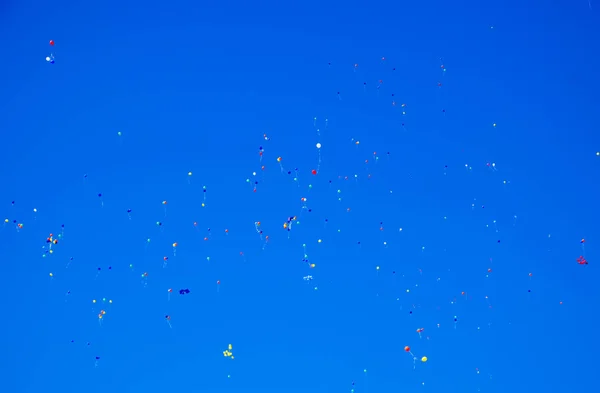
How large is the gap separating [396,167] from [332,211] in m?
0.36

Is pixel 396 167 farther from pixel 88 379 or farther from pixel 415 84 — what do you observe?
pixel 88 379

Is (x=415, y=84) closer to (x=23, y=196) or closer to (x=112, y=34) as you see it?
(x=112, y=34)

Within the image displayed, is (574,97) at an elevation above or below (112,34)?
below

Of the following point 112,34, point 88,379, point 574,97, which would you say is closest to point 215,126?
point 112,34

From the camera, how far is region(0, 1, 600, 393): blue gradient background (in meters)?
3.01

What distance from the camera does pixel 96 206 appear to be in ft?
10.1

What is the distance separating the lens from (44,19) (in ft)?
10.3

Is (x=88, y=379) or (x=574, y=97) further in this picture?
(x=574, y=97)

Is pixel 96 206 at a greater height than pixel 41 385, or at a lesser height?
greater

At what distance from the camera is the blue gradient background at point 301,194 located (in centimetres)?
301

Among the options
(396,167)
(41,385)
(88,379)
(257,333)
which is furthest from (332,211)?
(41,385)

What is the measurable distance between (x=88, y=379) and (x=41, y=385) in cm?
21

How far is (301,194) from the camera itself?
3086 millimetres

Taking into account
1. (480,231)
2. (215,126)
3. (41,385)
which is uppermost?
(215,126)
